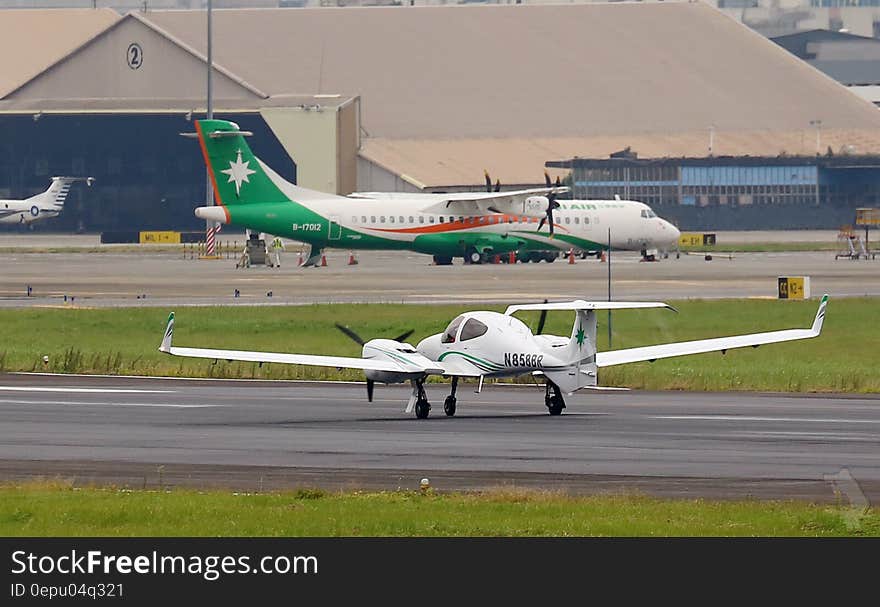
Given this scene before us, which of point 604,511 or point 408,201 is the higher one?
point 408,201

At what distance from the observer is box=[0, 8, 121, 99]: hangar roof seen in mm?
179625

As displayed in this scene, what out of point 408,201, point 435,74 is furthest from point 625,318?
point 435,74

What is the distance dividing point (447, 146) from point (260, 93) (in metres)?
21.9

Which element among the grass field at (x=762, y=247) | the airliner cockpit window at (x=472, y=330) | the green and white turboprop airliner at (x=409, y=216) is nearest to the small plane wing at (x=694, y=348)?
the airliner cockpit window at (x=472, y=330)

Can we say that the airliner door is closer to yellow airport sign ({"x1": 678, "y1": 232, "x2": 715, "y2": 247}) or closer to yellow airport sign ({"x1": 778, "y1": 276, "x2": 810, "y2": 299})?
yellow airport sign ({"x1": 778, "y1": 276, "x2": 810, "y2": 299})

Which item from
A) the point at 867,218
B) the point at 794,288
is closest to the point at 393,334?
the point at 794,288

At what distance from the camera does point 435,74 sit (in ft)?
600

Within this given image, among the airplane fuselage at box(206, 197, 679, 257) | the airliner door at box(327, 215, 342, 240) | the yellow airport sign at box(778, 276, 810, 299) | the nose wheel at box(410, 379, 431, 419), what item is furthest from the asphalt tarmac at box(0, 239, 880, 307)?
the nose wheel at box(410, 379, 431, 419)

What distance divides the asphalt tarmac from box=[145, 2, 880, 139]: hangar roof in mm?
69101

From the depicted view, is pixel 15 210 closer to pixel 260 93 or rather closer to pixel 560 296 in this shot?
pixel 260 93

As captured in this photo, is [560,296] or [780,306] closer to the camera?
[780,306]

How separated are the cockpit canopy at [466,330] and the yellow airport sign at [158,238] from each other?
107410 mm

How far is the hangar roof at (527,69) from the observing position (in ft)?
589

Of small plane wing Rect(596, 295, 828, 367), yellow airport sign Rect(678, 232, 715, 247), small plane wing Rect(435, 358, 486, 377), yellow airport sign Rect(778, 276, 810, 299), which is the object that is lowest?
small plane wing Rect(435, 358, 486, 377)
